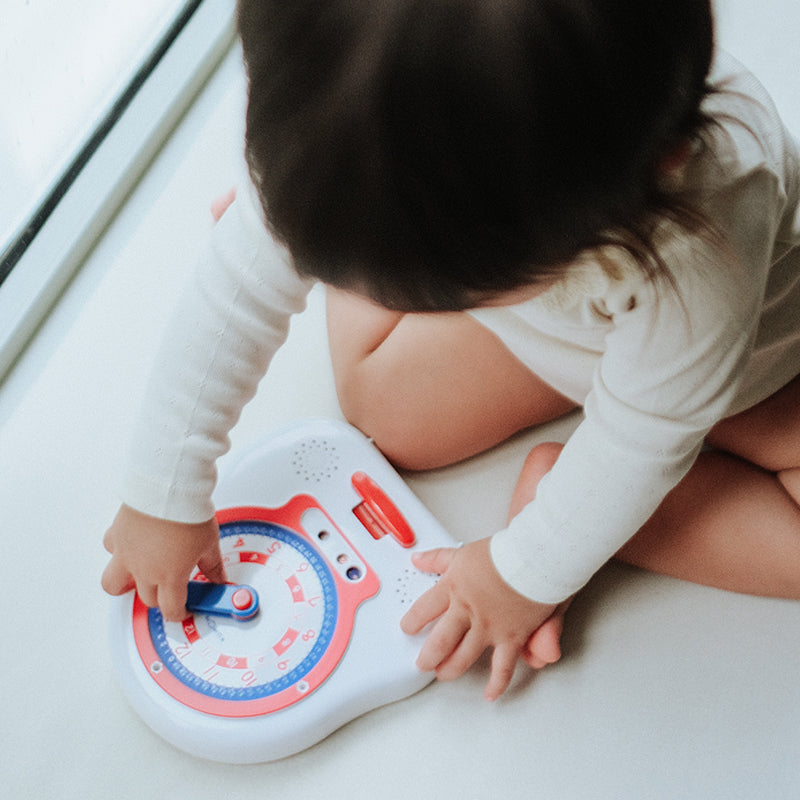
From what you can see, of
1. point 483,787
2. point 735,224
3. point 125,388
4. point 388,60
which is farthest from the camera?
point 125,388

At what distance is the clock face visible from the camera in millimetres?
524

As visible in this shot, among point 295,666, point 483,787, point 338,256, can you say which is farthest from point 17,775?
point 338,256

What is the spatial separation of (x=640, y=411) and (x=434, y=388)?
0.20m

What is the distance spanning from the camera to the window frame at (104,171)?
2.33ft

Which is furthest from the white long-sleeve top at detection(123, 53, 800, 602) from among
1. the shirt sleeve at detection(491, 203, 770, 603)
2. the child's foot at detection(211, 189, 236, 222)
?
the child's foot at detection(211, 189, 236, 222)

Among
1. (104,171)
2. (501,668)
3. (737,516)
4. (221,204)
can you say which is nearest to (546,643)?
(501,668)

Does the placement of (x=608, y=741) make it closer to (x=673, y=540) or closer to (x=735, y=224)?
(x=673, y=540)

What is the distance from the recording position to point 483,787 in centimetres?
53

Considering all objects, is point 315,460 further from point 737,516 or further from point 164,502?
point 737,516

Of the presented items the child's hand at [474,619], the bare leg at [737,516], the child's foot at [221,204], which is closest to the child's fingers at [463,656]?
the child's hand at [474,619]

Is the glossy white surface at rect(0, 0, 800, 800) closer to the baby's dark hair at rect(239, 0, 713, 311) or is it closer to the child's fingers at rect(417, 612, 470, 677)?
the child's fingers at rect(417, 612, 470, 677)

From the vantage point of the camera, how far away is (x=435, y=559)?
22.2 inches

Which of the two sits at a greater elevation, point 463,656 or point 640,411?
point 640,411

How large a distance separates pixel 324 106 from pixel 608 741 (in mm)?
435
